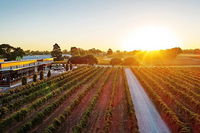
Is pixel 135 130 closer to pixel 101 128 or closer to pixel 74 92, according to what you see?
pixel 101 128

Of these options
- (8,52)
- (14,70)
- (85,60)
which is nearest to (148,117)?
(14,70)

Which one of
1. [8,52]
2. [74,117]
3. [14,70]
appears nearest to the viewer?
[74,117]

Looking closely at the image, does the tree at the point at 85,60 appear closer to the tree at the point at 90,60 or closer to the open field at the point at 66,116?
the tree at the point at 90,60

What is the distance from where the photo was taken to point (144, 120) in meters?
14.0

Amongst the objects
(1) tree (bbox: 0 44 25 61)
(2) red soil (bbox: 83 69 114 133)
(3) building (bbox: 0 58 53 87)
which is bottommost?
(2) red soil (bbox: 83 69 114 133)

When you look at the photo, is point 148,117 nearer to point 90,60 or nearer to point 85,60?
point 90,60

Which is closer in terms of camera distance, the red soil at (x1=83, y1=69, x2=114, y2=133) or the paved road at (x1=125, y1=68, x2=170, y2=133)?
the red soil at (x1=83, y1=69, x2=114, y2=133)

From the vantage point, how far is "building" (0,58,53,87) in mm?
26617

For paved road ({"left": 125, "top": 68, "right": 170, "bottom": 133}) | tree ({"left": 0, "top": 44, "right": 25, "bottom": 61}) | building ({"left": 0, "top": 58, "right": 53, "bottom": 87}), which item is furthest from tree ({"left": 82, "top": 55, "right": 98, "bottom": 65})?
paved road ({"left": 125, "top": 68, "right": 170, "bottom": 133})

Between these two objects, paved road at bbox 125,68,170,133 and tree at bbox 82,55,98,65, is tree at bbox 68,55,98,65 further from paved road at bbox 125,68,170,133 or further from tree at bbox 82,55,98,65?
paved road at bbox 125,68,170,133

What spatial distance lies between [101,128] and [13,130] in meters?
6.73

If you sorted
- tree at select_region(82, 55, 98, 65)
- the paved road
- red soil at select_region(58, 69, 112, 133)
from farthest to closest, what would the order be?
tree at select_region(82, 55, 98, 65)
the paved road
red soil at select_region(58, 69, 112, 133)

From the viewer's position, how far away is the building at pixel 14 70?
26.6 meters

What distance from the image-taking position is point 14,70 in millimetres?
28656
